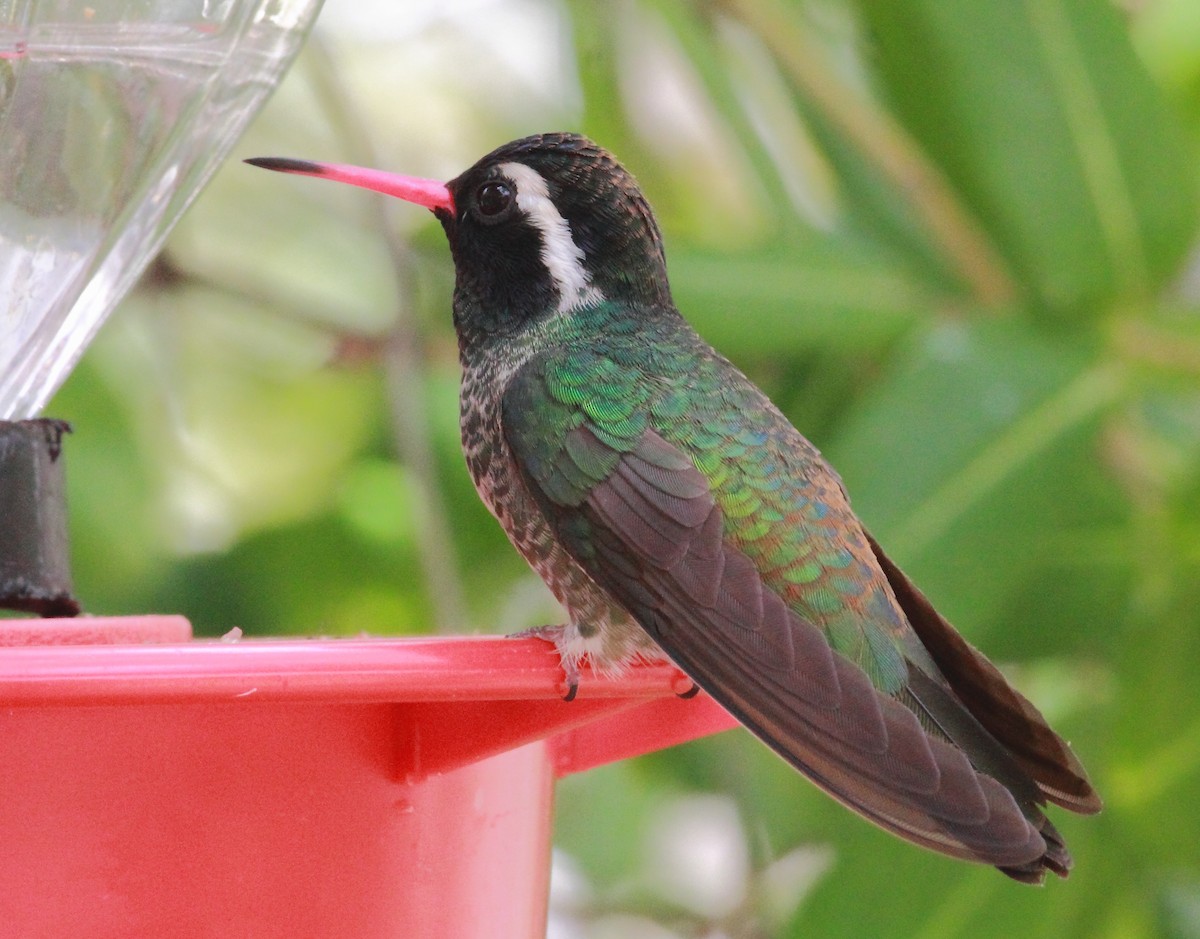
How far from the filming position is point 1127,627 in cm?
268

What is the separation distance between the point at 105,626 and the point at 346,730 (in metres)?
0.26

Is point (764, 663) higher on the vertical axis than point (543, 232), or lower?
Result: lower

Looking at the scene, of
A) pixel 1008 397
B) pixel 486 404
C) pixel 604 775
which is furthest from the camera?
pixel 604 775

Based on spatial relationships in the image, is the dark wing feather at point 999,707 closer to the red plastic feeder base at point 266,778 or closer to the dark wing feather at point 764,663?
the dark wing feather at point 764,663

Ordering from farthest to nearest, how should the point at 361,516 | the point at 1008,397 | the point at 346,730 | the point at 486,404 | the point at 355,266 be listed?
the point at 355,266 < the point at 361,516 < the point at 1008,397 < the point at 486,404 < the point at 346,730

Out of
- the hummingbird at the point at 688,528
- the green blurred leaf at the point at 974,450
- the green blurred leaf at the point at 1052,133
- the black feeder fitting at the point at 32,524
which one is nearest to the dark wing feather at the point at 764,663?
the hummingbird at the point at 688,528

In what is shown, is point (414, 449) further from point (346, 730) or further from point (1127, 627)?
point (346, 730)

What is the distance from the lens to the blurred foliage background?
2473mm

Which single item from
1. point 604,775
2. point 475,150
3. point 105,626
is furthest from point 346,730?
point 475,150

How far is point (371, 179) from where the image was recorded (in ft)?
5.76

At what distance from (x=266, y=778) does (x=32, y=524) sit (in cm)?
46

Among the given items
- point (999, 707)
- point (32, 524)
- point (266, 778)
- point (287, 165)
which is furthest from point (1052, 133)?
point (266, 778)

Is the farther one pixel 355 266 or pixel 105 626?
pixel 355 266

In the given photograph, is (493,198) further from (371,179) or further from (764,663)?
(764,663)
